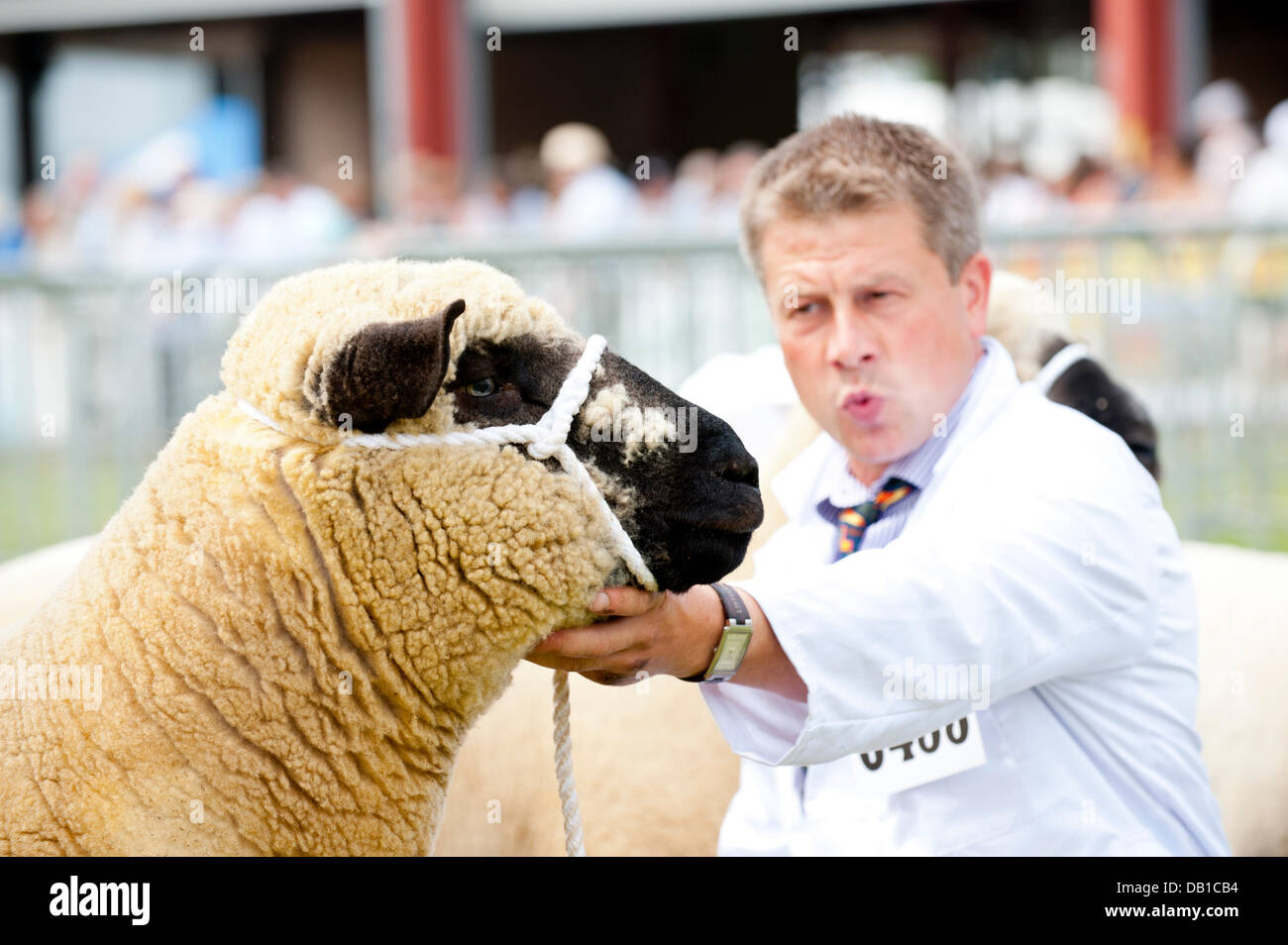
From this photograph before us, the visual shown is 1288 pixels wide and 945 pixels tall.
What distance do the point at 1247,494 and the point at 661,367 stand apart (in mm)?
3203

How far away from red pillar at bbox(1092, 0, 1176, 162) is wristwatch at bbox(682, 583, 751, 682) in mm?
13627

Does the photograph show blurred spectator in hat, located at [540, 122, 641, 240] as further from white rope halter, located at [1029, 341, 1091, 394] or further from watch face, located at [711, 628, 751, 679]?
watch face, located at [711, 628, 751, 679]

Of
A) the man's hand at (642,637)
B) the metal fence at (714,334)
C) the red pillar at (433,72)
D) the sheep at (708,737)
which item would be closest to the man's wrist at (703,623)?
the man's hand at (642,637)

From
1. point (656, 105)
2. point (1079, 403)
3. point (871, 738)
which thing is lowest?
point (871, 738)

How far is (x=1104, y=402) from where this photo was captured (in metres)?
3.18

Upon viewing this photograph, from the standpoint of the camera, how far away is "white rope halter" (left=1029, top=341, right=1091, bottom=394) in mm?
3203

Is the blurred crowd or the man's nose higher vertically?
the blurred crowd

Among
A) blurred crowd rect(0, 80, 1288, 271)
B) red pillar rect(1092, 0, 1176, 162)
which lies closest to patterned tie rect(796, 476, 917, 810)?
blurred crowd rect(0, 80, 1288, 271)

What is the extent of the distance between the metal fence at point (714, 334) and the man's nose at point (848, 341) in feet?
13.5

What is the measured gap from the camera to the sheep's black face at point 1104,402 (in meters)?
3.17

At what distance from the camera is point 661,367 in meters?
7.12

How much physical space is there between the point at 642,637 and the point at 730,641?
17cm
